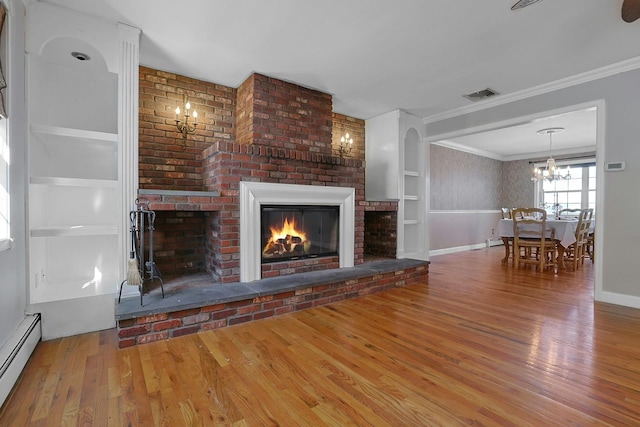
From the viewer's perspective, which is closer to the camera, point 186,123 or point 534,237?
point 186,123

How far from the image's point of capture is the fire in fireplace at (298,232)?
323 centimetres

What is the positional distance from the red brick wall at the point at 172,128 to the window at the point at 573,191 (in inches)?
298

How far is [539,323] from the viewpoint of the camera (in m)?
2.51

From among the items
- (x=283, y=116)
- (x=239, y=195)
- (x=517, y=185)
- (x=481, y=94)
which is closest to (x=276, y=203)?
(x=239, y=195)

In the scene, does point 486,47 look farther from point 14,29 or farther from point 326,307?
point 14,29

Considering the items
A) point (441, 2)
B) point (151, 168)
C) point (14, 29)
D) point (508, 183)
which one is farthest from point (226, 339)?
point (508, 183)

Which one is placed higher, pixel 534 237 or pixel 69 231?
pixel 69 231

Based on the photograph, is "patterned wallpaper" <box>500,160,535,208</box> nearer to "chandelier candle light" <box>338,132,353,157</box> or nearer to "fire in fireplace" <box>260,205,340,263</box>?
"chandelier candle light" <box>338,132,353,157</box>

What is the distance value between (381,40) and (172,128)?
90.1 inches

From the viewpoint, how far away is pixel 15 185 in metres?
1.92

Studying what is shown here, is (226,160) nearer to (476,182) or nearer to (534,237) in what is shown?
(534,237)

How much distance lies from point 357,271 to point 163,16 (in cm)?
292

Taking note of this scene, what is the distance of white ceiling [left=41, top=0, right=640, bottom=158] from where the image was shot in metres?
2.27

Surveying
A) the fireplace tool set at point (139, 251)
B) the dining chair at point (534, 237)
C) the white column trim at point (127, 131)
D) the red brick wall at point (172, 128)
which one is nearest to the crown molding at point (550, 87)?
the dining chair at point (534, 237)
